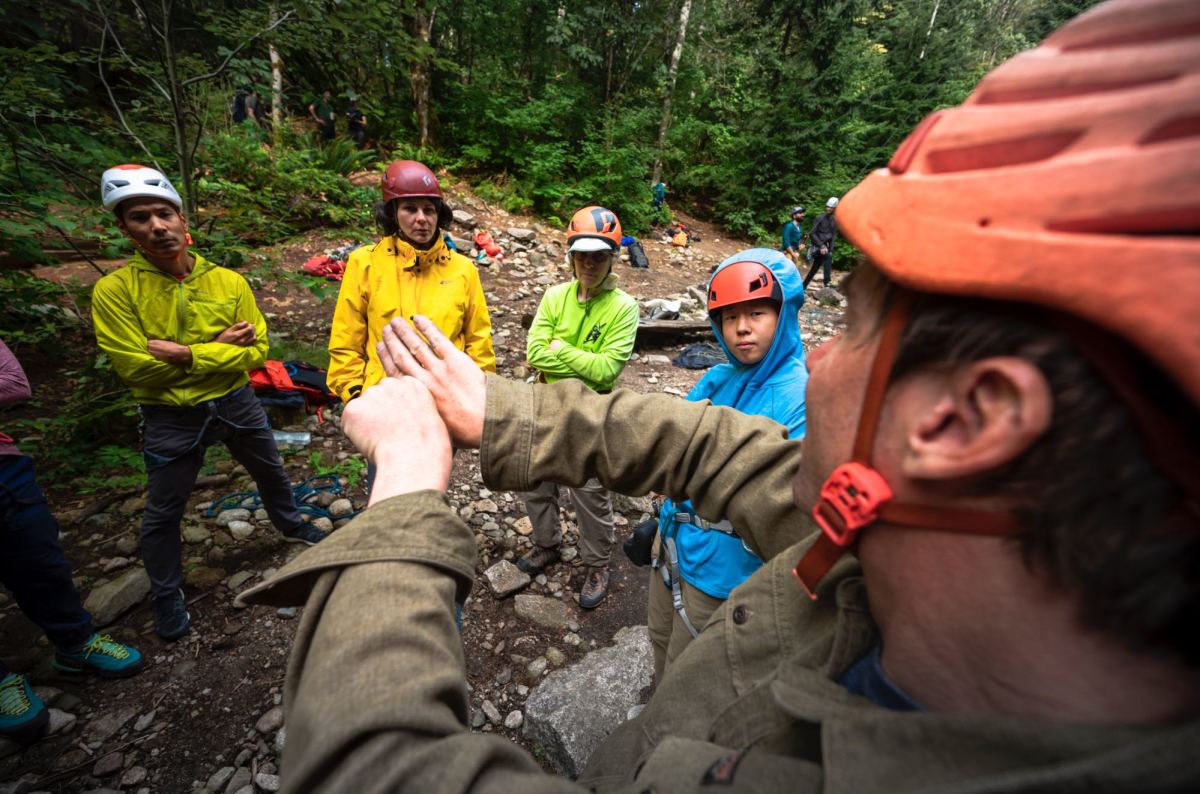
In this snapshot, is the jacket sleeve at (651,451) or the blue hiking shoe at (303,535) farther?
the blue hiking shoe at (303,535)

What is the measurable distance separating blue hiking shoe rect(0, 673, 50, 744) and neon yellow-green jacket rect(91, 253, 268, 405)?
1.64 metres

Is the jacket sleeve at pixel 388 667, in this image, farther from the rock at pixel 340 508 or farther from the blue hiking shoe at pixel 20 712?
the rock at pixel 340 508

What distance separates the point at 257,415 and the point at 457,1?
16058 millimetres

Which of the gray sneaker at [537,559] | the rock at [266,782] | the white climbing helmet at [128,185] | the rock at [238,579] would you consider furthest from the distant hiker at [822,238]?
the rock at [266,782]

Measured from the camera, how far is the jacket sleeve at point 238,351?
122 inches

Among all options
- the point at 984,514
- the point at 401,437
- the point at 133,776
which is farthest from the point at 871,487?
the point at 133,776

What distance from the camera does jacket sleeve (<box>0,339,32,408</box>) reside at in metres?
2.62

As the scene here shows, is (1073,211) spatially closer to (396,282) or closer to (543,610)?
(396,282)

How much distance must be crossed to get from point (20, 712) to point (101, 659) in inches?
14.5

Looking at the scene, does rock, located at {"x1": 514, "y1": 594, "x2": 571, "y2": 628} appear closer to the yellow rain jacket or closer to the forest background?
the yellow rain jacket

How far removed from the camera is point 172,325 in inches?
122

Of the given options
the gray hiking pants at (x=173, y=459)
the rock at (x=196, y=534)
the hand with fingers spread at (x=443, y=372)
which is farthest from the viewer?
the rock at (x=196, y=534)

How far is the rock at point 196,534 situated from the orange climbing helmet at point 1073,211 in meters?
4.82

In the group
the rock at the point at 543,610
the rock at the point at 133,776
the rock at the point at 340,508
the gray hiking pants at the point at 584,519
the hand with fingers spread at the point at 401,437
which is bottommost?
the rock at the point at 133,776
